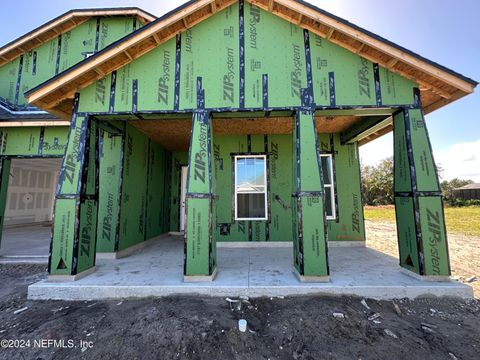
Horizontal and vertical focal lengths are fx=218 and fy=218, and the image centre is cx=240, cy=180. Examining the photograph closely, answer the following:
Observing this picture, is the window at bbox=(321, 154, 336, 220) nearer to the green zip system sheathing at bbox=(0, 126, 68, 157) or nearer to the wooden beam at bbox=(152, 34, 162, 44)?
the wooden beam at bbox=(152, 34, 162, 44)

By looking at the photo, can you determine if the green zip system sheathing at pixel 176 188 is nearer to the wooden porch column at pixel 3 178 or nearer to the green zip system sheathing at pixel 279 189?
the green zip system sheathing at pixel 279 189

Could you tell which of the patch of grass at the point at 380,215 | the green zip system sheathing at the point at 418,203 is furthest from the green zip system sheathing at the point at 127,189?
the patch of grass at the point at 380,215

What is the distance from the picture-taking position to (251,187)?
6543mm

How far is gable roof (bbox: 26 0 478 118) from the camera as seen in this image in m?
3.74

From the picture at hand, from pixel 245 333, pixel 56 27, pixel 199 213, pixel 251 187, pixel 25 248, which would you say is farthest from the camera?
pixel 56 27

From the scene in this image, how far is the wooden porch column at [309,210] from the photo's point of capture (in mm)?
3570

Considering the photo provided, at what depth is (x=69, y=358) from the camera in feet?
7.43

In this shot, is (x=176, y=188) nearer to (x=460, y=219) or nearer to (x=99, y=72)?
(x=99, y=72)

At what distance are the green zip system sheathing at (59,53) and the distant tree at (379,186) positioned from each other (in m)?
28.7

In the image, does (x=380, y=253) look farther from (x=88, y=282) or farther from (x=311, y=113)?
(x=88, y=282)

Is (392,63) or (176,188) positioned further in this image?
(176,188)

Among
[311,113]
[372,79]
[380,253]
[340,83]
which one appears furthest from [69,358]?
[380,253]

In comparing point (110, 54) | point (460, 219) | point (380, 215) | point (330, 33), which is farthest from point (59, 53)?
point (460, 219)

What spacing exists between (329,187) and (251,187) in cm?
231
